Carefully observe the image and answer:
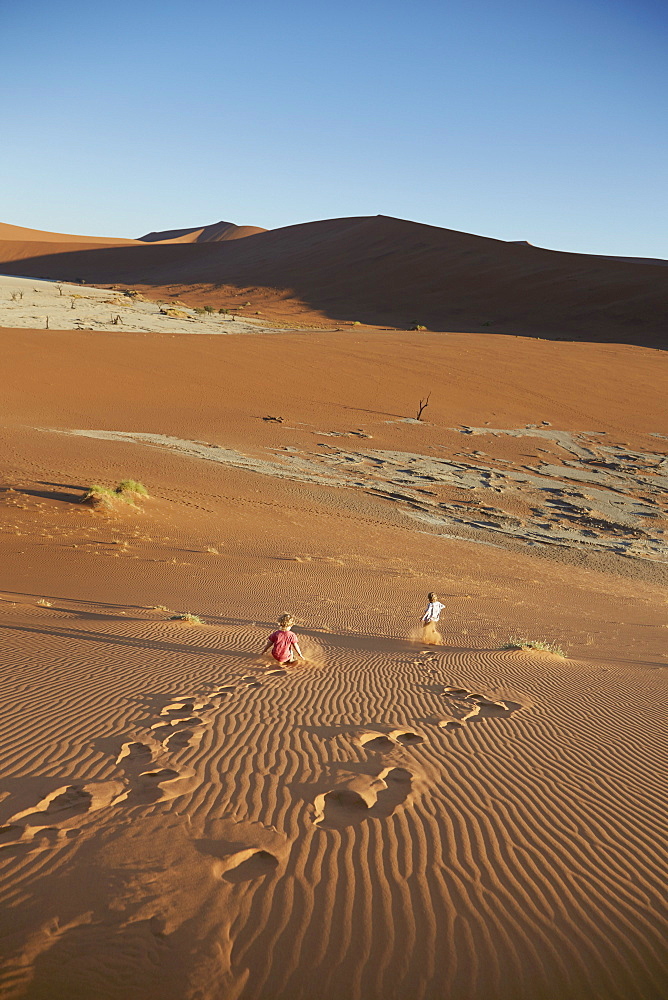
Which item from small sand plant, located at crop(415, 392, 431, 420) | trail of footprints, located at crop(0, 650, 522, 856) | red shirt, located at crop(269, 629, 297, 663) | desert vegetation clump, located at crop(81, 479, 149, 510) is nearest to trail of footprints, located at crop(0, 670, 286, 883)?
trail of footprints, located at crop(0, 650, 522, 856)

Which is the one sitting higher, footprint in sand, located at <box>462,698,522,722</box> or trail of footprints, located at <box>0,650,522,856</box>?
trail of footprints, located at <box>0,650,522,856</box>

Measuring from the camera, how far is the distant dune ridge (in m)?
54.2

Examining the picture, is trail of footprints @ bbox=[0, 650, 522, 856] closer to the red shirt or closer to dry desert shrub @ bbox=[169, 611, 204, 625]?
the red shirt


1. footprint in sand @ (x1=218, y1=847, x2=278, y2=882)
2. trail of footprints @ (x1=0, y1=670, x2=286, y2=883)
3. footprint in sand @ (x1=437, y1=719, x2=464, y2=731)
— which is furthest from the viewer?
footprint in sand @ (x1=437, y1=719, x2=464, y2=731)

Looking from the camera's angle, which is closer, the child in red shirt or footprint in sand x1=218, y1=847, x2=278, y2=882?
footprint in sand x1=218, y1=847, x2=278, y2=882

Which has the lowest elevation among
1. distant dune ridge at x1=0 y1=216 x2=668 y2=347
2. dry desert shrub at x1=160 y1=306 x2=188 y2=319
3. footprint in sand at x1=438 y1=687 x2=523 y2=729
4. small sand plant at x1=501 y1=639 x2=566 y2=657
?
small sand plant at x1=501 y1=639 x2=566 y2=657

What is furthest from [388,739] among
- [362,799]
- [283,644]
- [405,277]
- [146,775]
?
[405,277]

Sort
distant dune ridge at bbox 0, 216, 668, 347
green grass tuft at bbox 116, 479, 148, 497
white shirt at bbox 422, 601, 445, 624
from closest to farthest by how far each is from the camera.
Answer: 1. white shirt at bbox 422, 601, 445, 624
2. green grass tuft at bbox 116, 479, 148, 497
3. distant dune ridge at bbox 0, 216, 668, 347

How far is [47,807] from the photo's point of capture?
14.8ft

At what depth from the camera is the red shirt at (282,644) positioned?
821 centimetres

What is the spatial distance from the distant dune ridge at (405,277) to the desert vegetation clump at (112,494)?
132 feet

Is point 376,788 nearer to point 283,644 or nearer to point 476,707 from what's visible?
point 476,707

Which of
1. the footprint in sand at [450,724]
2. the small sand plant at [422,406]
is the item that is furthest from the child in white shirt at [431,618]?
the small sand plant at [422,406]

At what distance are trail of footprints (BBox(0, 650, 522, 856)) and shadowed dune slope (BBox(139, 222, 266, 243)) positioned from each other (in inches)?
5430
